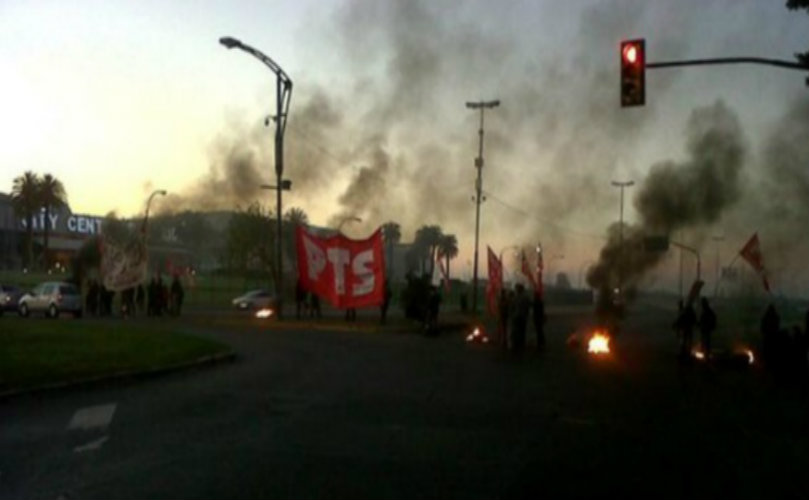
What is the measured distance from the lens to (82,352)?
2117cm

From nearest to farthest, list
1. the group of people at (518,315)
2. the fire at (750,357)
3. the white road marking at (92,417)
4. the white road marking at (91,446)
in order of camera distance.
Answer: the white road marking at (91,446)
the white road marking at (92,417)
the fire at (750,357)
the group of people at (518,315)

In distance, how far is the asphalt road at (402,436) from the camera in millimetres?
9039

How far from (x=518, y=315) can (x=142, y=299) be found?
1122 inches

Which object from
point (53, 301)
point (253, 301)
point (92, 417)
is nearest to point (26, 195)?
point (253, 301)

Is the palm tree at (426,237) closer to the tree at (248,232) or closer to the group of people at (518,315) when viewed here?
the tree at (248,232)

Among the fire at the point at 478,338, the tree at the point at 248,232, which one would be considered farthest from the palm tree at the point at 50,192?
the fire at the point at 478,338

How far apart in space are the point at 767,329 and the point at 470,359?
279 inches

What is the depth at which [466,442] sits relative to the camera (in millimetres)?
11477

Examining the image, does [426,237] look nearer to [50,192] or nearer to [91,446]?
[50,192]

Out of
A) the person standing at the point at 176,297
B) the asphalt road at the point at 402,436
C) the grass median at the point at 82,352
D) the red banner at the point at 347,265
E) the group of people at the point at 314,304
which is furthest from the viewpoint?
the person standing at the point at 176,297

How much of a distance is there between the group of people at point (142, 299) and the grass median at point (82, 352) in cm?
1741

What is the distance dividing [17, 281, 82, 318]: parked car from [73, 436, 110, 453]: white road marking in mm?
37516

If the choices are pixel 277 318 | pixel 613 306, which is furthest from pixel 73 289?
pixel 613 306

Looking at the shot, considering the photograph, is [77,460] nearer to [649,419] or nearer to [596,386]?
[649,419]
